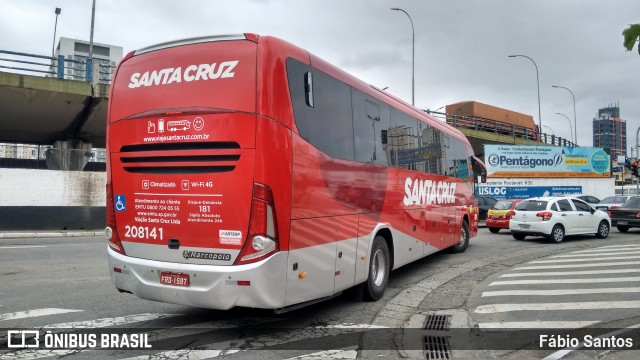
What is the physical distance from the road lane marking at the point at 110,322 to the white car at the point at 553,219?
13.3m

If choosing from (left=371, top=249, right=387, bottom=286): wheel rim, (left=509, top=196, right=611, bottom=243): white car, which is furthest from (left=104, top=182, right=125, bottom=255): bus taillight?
(left=509, top=196, right=611, bottom=243): white car

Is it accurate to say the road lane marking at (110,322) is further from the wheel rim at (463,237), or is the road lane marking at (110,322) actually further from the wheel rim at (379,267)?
the wheel rim at (463,237)

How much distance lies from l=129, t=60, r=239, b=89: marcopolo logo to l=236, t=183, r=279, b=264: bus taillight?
53.4 inches

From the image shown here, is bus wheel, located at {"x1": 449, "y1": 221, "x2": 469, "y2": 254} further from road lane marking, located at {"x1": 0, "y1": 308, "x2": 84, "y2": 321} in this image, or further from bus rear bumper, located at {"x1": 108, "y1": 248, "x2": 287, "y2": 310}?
road lane marking, located at {"x1": 0, "y1": 308, "x2": 84, "y2": 321}

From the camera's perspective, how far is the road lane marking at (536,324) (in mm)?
5801

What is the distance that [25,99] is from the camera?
20.6 metres

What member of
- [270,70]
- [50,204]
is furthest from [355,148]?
[50,204]

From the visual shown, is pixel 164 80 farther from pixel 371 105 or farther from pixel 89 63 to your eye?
pixel 89 63

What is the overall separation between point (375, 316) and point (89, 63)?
1945cm

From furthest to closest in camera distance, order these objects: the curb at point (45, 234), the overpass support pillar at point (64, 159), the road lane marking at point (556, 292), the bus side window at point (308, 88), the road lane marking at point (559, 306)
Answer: the overpass support pillar at point (64, 159) < the curb at point (45, 234) < the road lane marking at point (556, 292) < the road lane marking at point (559, 306) < the bus side window at point (308, 88)

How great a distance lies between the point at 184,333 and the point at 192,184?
1.77 meters

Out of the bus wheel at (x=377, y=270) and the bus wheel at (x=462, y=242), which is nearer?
the bus wheel at (x=377, y=270)

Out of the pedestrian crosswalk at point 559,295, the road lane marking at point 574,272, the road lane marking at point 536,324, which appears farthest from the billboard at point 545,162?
the road lane marking at point 536,324

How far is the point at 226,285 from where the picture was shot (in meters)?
4.89
